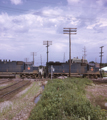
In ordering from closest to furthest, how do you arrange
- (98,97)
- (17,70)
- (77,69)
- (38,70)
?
(98,97)
(17,70)
(77,69)
(38,70)

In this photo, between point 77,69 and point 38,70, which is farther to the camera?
point 38,70

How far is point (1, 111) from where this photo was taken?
26.1 feet

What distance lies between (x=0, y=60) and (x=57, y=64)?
13.0m

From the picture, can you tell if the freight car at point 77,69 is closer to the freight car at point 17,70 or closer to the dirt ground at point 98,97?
the freight car at point 17,70

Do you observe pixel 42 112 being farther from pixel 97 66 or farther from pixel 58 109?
pixel 97 66

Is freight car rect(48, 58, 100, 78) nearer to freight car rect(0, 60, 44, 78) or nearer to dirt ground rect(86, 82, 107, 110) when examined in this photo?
freight car rect(0, 60, 44, 78)

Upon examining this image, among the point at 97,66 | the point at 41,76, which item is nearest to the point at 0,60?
the point at 41,76

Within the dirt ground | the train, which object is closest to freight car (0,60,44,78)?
the train

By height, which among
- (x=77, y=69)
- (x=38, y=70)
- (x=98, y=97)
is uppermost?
(x=77, y=69)

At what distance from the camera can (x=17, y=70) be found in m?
29.2

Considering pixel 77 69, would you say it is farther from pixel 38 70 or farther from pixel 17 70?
pixel 17 70

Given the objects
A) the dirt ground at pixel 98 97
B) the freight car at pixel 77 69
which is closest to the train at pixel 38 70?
the freight car at pixel 77 69

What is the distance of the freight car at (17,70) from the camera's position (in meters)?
28.8

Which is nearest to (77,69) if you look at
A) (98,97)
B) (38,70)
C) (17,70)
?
(38,70)
